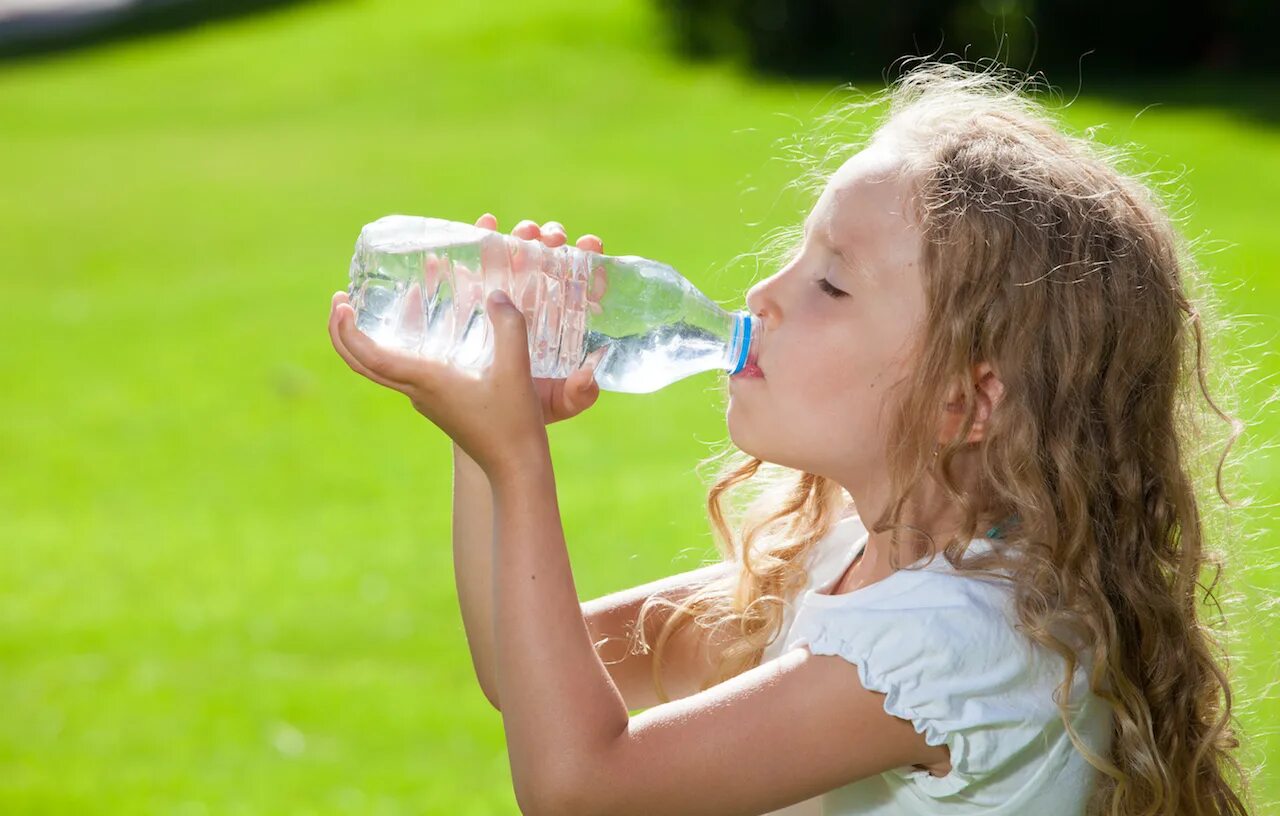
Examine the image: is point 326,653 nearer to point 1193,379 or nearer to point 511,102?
point 1193,379

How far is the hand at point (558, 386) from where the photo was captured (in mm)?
2461

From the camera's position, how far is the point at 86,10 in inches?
989

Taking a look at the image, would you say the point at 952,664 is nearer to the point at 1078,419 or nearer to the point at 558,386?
the point at 1078,419

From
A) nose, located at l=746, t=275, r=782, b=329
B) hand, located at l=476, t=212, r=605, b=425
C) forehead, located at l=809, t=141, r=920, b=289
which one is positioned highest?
forehead, located at l=809, t=141, r=920, b=289

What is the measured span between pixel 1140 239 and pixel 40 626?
4965 millimetres

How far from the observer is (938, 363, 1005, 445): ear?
2.28 metres

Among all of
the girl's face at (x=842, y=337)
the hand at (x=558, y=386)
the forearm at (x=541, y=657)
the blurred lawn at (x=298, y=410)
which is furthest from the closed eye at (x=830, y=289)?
the blurred lawn at (x=298, y=410)

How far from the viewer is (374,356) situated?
7.10 feet

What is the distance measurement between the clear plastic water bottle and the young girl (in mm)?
162

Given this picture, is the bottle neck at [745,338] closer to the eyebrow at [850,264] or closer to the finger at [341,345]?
the eyebrow at [850,264]

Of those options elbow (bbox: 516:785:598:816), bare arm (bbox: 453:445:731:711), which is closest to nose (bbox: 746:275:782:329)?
bare arm (bbox: 453:445:731:711)

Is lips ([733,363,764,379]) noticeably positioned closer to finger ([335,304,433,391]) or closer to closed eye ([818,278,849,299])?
closed eye ([818,278,849,299])

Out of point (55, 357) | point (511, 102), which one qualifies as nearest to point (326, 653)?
point (55, 357)

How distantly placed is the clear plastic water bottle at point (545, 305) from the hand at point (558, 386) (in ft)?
0.07
